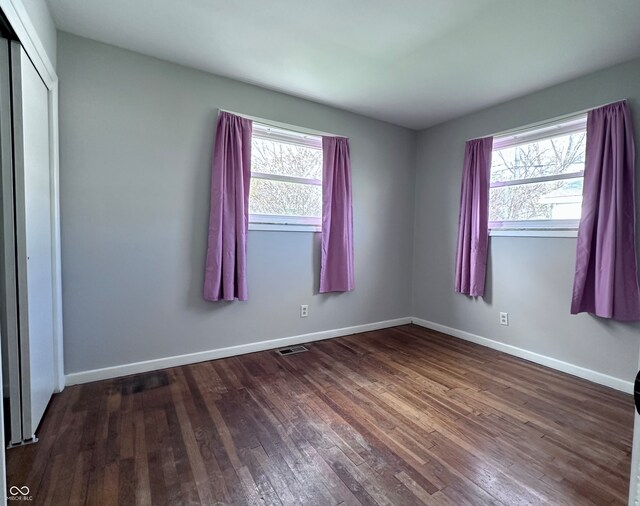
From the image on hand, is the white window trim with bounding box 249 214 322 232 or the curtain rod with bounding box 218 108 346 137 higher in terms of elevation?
the curtain rod with bounding box 218 108 346 137

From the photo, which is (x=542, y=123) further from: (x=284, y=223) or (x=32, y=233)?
(x=32, y=233)

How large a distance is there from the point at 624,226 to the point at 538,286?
809 millimetres

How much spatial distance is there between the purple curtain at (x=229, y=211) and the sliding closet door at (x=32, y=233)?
3.60 feet

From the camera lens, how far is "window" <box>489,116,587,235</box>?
2756 mm

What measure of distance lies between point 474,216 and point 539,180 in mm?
648

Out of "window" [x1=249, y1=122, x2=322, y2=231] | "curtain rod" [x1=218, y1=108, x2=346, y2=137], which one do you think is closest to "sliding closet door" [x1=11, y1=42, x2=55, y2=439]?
"curtain rod" [x1=218, y1=108, x2=346, y2=137]

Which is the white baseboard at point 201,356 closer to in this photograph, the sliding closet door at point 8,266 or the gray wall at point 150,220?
the gray wall at point 150,220

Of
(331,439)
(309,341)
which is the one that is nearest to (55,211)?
(331,439)

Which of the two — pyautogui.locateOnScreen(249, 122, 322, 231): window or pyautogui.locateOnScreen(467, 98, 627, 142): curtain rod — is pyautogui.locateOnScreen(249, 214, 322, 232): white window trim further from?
pyautogui.locateOnScreen(467, 98, 627, 142): curtain rod

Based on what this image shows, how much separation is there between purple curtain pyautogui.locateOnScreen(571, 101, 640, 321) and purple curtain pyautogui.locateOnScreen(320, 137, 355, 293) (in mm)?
2074

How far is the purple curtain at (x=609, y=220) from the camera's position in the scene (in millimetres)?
2395

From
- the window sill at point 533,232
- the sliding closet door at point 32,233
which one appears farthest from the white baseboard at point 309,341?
the window sill at point 533,232

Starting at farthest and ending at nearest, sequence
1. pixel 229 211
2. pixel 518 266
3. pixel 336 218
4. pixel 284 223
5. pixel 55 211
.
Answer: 1. pixel 336 218
2. pixel 284 223
3. pixel 518 266
4. pixel 229 211
5. pixel 55 211

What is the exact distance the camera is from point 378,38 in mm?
2234
